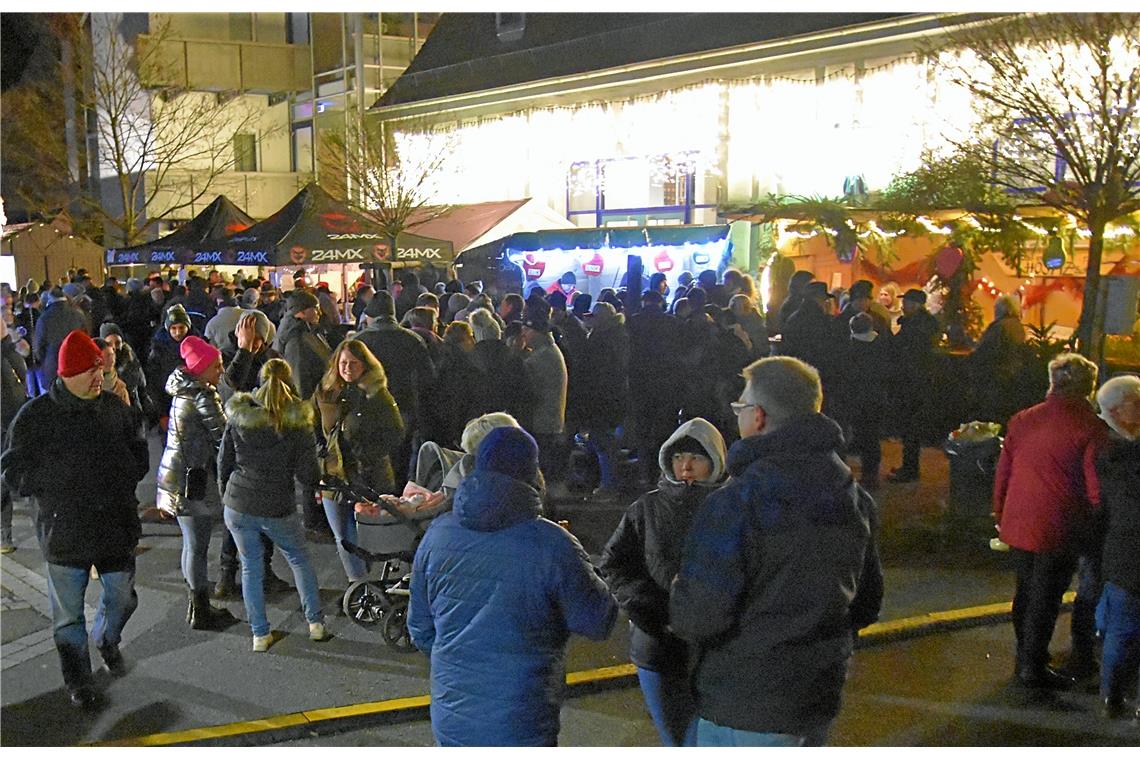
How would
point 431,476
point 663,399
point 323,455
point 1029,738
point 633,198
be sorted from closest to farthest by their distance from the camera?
point 1029,738
point 431,476
point 323,455
point 663,399
point 633,198

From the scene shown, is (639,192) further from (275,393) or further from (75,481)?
(75,481)

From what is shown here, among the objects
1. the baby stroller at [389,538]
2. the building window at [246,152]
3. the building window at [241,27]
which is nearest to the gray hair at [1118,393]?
the baby stroller at [389,538]

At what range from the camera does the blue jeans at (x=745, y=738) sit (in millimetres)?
3014

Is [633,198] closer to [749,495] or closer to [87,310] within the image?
[87,310]

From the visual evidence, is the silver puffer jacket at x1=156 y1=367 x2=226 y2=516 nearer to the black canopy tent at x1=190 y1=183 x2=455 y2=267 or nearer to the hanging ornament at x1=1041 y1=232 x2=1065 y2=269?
the black canopy tent at x1=190 y1=183 x2=455 y2=267

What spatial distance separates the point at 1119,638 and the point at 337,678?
12.9 ft

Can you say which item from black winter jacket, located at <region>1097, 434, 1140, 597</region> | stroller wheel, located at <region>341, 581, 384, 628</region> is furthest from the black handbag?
black winter jacket, located at <region>1097, 434, 1140, 597</region>

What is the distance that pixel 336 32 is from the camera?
3055 cm

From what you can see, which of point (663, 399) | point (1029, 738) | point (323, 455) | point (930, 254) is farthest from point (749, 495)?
point (930, 254)

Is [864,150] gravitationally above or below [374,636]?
above

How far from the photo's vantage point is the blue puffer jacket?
3.16 m

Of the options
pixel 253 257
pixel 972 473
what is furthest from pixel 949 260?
pixel 253 257

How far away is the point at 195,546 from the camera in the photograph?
20.1 feet

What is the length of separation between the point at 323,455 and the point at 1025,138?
7.63 m
